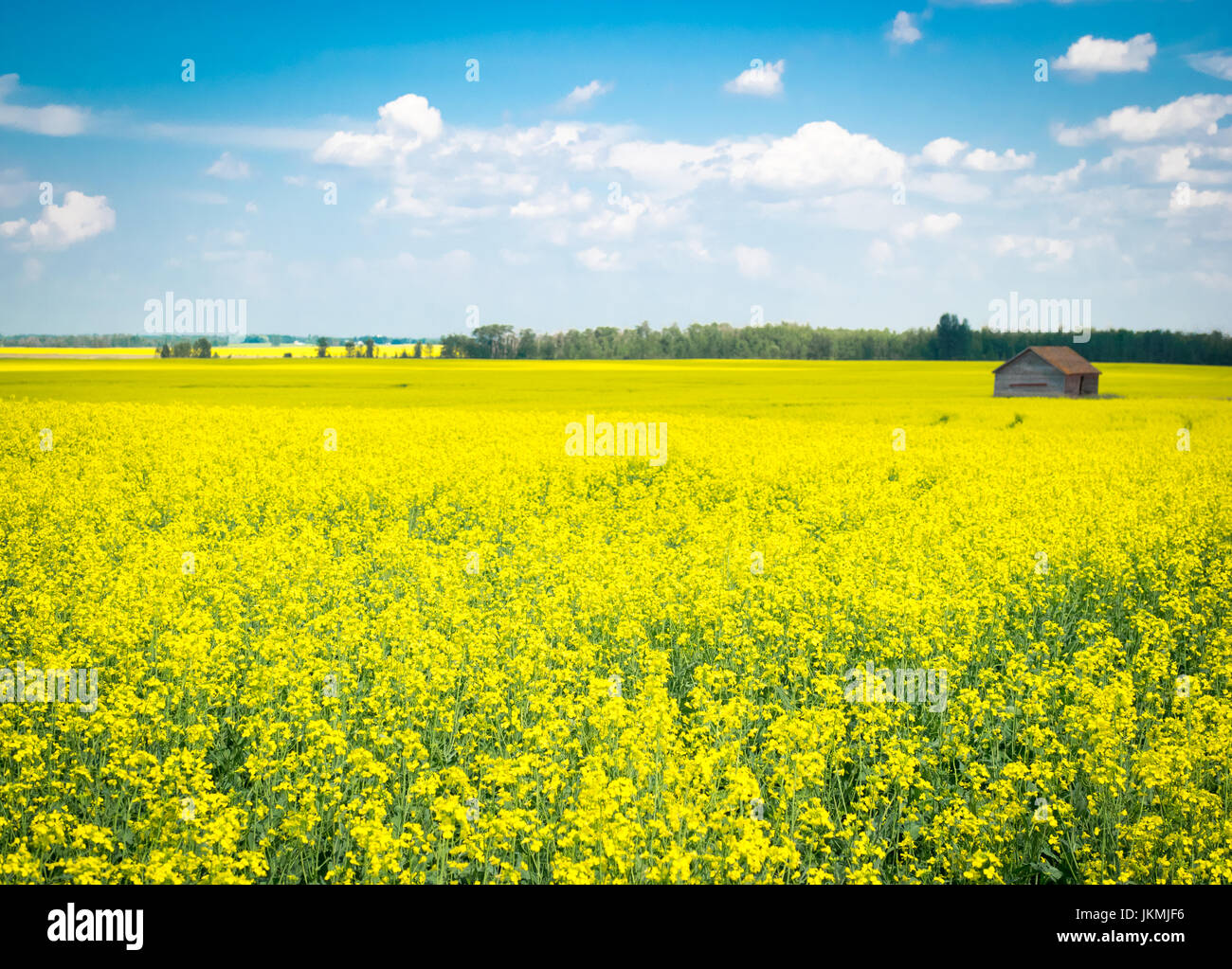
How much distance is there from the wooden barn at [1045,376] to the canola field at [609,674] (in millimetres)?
40481

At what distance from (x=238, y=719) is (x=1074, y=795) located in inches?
273

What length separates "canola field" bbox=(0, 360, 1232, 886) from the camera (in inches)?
213

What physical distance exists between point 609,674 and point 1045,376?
59824mm

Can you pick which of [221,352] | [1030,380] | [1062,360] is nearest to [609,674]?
[1030,380]

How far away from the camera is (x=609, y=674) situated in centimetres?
827

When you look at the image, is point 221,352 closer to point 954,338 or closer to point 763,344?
point 763,344

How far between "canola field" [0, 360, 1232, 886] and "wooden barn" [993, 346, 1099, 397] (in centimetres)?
4048

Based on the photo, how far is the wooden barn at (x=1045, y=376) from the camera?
5822cm

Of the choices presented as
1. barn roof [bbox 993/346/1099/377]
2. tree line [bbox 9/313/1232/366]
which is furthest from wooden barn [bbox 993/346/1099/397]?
tree line [bbox 9/313/1232/366]

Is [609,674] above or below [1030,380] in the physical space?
below

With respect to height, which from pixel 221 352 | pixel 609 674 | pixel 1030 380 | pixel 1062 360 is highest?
pixel 221 352

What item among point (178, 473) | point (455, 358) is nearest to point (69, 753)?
point (178, 473)
